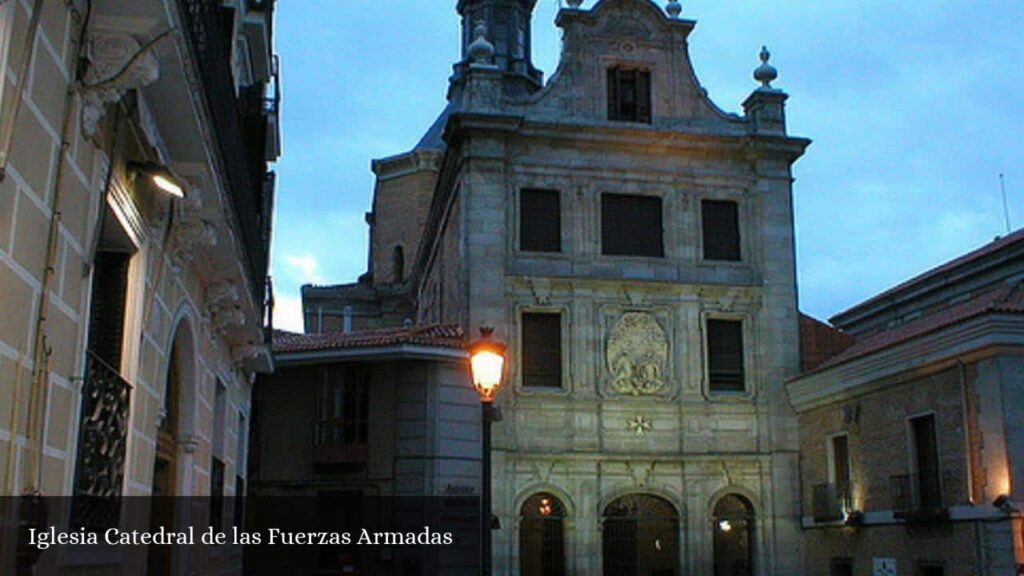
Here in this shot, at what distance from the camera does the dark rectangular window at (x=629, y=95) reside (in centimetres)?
2828

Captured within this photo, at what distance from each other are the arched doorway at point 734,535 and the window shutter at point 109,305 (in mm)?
21288

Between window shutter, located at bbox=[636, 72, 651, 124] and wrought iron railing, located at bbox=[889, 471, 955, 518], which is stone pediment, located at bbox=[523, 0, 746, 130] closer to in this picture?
window shutter, located at bbox=[636, 72, 651, 124]

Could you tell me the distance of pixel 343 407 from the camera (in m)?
25.2

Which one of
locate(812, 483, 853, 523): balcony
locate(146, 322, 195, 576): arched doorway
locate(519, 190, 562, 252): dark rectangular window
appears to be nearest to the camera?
locate(146, 322, 195, 576): arched doorway

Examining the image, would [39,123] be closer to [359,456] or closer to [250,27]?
[250,27]

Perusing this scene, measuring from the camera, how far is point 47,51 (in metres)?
4.80

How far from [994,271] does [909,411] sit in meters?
8.53

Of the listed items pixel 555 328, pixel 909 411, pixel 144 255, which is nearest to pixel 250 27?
pixel 144 255

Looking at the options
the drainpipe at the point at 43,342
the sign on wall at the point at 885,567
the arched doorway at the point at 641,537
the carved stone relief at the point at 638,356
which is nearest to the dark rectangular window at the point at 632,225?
the carved stone relief at the point at 638,356

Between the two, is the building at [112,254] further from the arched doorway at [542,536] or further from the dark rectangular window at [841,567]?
the dark rectangular window at [841,567]

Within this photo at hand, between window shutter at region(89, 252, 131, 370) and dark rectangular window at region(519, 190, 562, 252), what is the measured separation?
19798 mm

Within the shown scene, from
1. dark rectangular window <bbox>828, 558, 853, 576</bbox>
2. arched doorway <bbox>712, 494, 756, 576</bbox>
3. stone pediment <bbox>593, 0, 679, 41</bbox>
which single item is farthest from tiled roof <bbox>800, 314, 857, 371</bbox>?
stone pediment <bbox>593, 0, 679, 41</bbox>

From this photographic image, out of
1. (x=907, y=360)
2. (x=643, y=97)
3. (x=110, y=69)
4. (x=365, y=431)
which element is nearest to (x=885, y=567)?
(x=907, y=360)

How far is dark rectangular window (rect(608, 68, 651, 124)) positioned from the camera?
28.3 m
